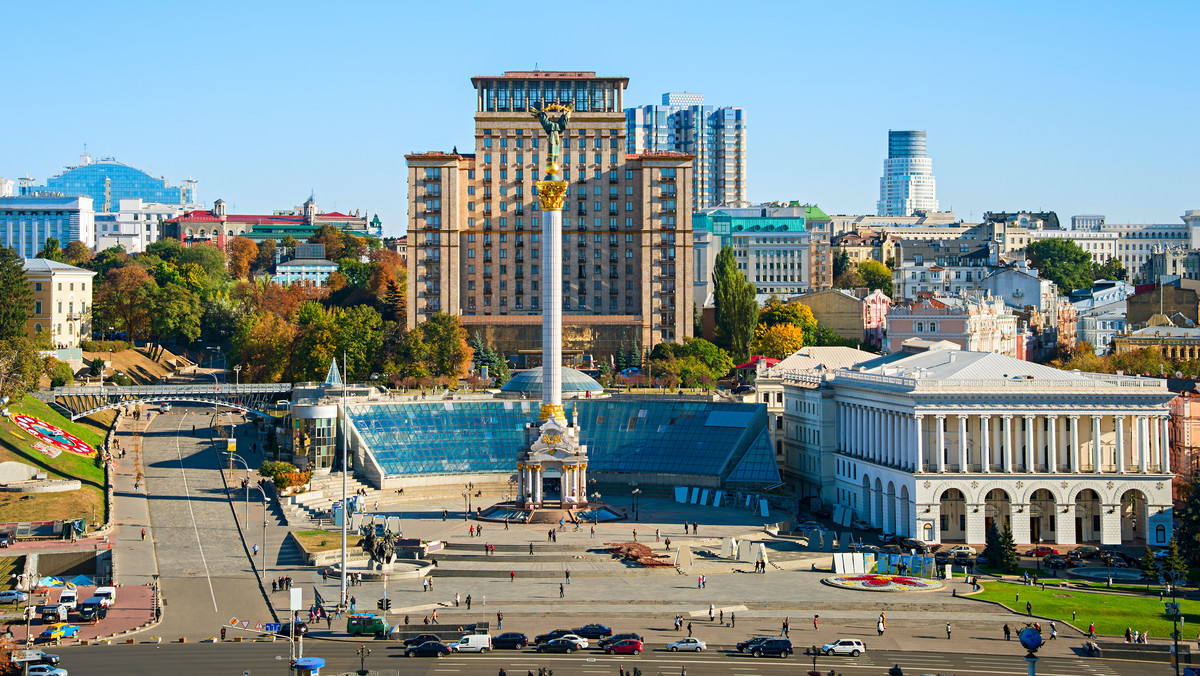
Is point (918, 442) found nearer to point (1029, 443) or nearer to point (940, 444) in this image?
point (940, 444)

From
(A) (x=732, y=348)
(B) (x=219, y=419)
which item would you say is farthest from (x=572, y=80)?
(B) (x=219, y=419)

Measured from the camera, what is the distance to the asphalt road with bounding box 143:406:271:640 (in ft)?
260

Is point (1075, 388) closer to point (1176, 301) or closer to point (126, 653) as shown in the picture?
point (126, 653)

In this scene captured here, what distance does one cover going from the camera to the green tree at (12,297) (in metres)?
144

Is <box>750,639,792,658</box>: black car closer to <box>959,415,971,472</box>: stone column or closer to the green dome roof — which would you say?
<box>959,415,971,472</box>: stone column

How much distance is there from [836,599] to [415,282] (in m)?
106

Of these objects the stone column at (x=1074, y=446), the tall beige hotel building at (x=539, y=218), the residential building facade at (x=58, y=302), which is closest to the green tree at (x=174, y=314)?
the residential building facade at (x=58, y=302)

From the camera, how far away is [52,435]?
12281 cm

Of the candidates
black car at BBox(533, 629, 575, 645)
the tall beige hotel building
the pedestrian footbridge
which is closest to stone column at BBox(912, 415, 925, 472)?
black car at BBox(533, 629, 575, 645)

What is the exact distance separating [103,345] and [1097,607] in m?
131

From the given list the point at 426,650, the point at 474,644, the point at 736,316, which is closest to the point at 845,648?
the point at 474,644

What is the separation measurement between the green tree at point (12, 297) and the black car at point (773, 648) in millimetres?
96195

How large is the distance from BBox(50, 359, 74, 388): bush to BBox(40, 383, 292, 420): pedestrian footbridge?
284 inches

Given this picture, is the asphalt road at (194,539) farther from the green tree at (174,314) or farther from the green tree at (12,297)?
the green tree at (174,314)
